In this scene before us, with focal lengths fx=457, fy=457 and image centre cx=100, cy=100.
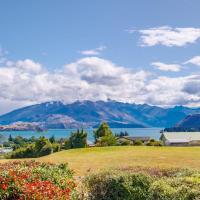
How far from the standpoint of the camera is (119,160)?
3475 centimetres

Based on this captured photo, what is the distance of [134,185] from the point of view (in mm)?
13820

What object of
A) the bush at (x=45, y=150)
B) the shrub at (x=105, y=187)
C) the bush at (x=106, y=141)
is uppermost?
the bush at (x=106, y=141)

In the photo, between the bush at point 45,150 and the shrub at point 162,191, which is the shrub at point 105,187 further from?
the bush at point 45,150

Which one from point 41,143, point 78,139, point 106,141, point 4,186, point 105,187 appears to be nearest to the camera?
point 4,186

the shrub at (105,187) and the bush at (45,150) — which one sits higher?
the shrub at (105,187)

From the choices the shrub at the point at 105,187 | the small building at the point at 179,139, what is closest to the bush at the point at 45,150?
the small building at the point at 179,139

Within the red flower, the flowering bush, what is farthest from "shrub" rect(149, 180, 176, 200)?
the red flower

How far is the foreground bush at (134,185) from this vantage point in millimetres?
12181

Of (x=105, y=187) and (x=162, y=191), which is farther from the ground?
(x=162, y=191)

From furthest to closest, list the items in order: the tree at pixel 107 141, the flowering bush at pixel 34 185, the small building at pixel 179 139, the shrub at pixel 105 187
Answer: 1. the small building at pixel 179 139
2. the tree at pixel 107 141
3. the shrub at pixel 105 187
4. the flowering bush at pixel 34 185

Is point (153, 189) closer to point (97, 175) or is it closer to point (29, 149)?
point (97, 175)

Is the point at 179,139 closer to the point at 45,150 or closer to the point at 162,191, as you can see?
the point at 45,150

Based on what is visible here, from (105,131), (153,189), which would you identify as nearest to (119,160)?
(153,189)

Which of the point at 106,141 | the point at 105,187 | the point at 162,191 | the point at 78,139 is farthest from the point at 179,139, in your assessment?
the point at 162,191
